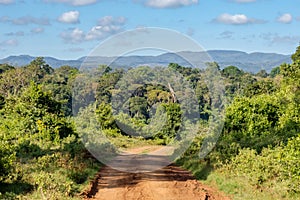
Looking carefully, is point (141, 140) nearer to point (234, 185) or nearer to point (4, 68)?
point (234, 185)

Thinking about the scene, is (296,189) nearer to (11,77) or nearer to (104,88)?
(104,88)

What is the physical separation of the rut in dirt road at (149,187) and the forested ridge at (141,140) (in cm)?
44

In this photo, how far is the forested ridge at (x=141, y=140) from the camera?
11867 mm

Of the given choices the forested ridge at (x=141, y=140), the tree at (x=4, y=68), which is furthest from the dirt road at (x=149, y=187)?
the tree at (x=4, y=68)

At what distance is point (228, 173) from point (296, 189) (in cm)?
362

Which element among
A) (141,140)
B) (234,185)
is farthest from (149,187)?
(141,140)

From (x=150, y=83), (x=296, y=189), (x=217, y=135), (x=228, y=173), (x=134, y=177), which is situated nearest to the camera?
(x=296, y=189)

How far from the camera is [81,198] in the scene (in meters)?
11.6

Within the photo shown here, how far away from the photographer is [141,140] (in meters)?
30.6

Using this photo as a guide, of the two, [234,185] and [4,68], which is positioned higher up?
[4,68]

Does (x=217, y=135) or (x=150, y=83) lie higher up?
(x=150, y=83)

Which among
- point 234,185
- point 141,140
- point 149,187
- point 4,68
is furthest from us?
point 4,68

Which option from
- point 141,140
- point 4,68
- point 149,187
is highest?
point 4,68

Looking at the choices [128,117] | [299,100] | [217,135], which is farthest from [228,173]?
[128,117]
